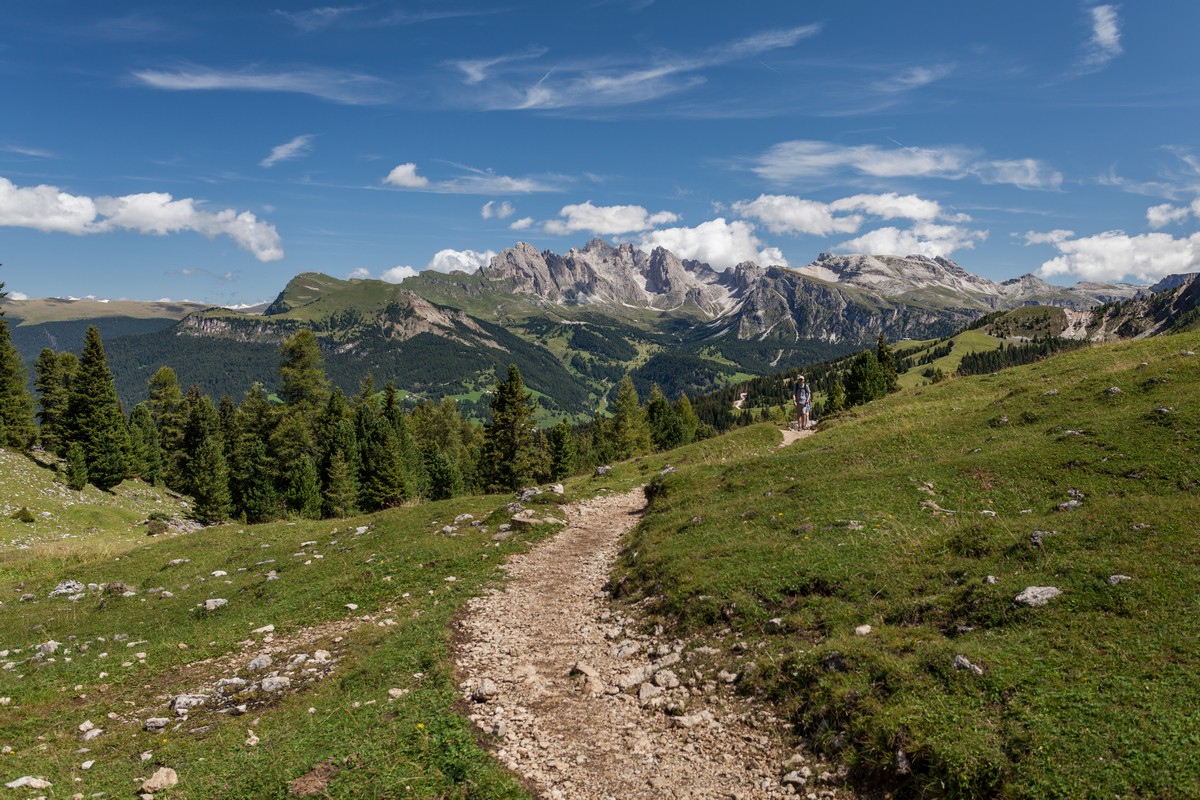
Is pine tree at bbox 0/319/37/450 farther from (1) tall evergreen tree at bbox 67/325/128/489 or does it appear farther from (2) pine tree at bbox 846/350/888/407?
(2) pine tree at bbox 846/350/888/407

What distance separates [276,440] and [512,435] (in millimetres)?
29623

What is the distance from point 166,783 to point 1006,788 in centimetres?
1384

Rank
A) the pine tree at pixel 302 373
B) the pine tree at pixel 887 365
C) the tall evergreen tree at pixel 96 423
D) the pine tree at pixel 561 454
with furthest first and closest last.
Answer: the pine tree at pixel 887 365
the pine tree at pixel 561 454
the pine tree at pixel 302 373
the tall evergreen tree at pixel 96 423

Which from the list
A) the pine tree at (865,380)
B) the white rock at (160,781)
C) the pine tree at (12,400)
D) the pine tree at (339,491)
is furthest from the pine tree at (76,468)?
the pine tree at (865,380)

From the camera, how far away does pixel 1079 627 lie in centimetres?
1074

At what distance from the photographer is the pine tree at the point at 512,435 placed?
64.7 metres

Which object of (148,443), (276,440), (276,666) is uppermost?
(276,666)

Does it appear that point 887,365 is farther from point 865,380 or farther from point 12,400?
point 12,400

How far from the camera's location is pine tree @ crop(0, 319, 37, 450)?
209 feet

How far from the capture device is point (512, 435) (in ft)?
214

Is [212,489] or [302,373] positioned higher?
[302,373]

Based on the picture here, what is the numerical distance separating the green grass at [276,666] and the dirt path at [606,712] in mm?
838

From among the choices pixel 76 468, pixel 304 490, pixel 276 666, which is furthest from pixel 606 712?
pixel 76 468

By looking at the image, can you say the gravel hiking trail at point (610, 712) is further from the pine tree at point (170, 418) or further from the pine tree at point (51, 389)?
the pine tree at point (170, 418)
